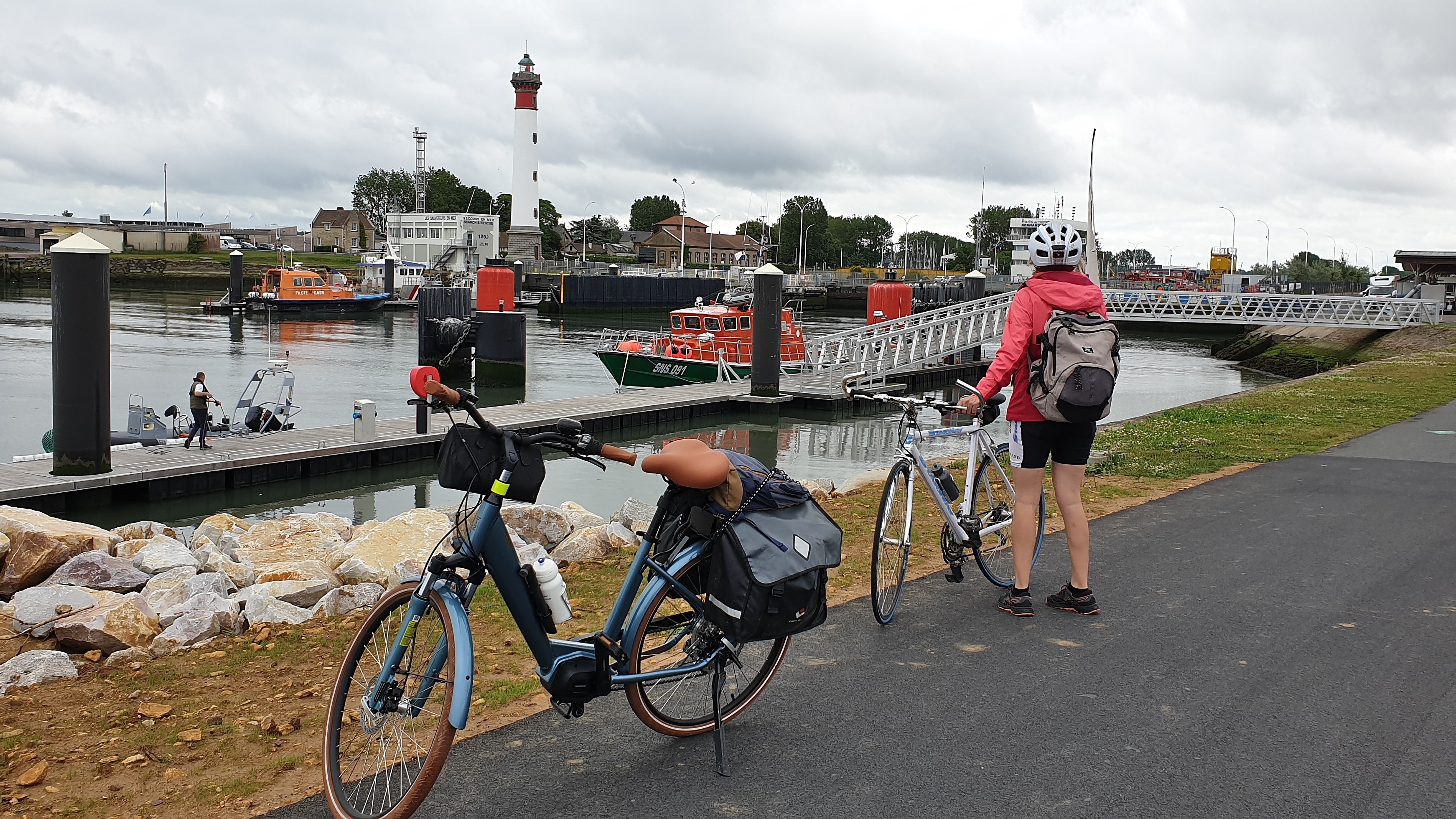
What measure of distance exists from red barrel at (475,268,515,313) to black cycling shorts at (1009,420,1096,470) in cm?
3124

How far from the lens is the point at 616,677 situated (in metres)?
3.65

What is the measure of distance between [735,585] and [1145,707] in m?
1.94

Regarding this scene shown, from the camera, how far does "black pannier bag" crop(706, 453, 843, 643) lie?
11.5 feet

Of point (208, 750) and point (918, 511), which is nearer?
point (208, 750)

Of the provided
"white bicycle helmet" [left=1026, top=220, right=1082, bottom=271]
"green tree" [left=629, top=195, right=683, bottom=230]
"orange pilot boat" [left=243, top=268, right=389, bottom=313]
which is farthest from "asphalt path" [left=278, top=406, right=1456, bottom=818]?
"green tree" [left=629, top=195, right=683, bottom=230]

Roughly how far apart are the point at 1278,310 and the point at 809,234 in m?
93.6

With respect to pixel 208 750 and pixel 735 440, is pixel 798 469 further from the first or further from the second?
pixel 208 750

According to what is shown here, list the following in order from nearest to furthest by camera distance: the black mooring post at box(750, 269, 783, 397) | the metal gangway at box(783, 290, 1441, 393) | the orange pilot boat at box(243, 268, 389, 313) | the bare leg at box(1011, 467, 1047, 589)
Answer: the bare leg at box(1011, 467, 1047, 589) → the black mooring post at box(750, 269, 783, 397) → the metal gangway at box(783, 290, 1441, 393) → the orange pilot boat at box(243, 268, 389, 313)

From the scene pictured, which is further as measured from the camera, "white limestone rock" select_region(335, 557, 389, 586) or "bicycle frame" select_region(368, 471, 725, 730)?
"white limestone rock" select_region(335, 557, 389, 586)

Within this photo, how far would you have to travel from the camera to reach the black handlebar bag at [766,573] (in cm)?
350

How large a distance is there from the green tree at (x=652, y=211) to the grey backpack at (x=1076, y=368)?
168041 mm

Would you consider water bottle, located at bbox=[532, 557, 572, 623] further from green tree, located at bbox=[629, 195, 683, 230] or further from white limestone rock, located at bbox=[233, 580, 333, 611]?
green tree, located at bbox=[629, 195, 683, 230]

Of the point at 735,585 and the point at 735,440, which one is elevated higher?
the point at 735,585

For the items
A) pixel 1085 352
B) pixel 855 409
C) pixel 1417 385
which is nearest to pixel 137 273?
pixel 855 409
